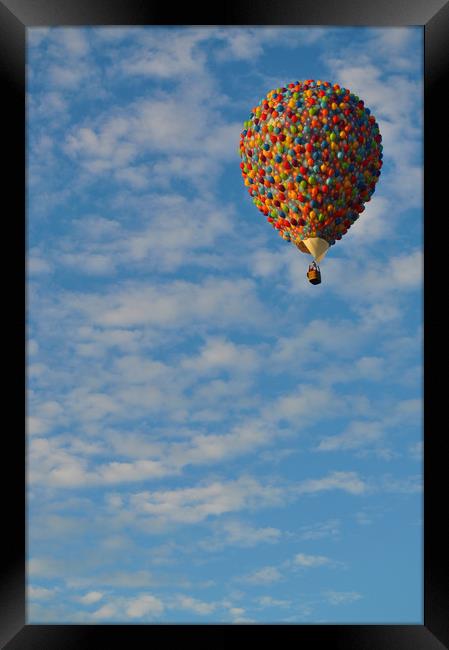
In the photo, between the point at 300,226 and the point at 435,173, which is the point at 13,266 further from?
the point at 300,226

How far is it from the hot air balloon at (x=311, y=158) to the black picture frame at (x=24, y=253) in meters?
4.17

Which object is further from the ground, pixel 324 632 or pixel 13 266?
pixel 13 266

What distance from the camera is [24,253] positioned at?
27.3 feet

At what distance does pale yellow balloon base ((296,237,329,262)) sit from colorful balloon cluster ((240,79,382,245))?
7 cm

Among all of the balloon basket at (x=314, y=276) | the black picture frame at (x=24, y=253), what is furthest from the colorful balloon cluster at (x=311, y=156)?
the black picture frame at (x=24, y=253)

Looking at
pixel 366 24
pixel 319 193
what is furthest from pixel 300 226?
pixel 366 24

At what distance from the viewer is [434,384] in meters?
8.30

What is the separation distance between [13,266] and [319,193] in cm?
556

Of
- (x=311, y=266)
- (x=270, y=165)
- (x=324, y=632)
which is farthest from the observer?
(x=311, y=266)

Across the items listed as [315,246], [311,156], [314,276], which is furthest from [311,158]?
[314,276]

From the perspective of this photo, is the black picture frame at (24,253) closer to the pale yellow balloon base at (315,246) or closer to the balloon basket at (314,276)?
the pale yellow balloon base at (315,246)

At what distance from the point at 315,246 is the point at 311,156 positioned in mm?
1363

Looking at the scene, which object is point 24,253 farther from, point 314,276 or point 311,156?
point 314,276

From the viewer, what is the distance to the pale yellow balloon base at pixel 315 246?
13422 mm
